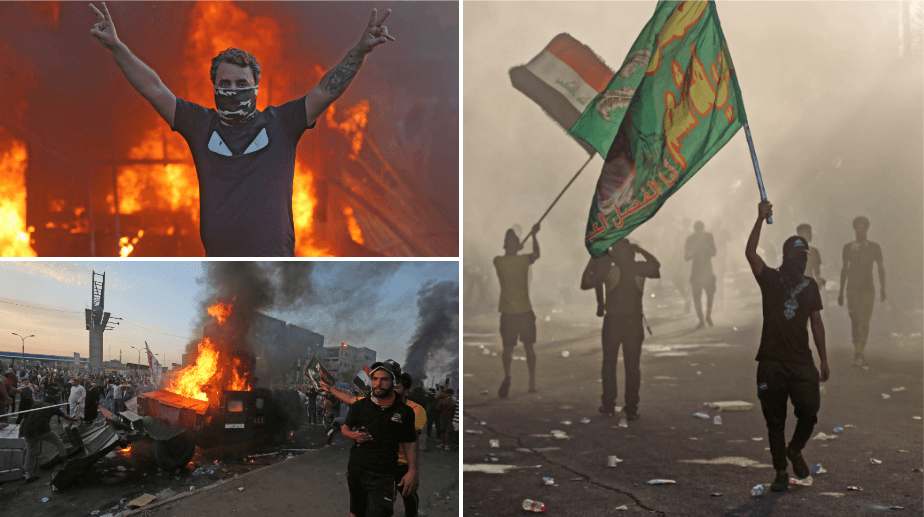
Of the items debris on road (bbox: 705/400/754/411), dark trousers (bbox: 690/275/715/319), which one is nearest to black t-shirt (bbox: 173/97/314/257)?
debris on road (bbox: 705/400/754/411)

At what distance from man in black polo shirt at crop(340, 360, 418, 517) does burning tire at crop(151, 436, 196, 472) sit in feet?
4.81

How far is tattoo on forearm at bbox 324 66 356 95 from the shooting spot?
13.6 ft

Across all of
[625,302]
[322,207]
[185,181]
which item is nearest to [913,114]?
[625,302]

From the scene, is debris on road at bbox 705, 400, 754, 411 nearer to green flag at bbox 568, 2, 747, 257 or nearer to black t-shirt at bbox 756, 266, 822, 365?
black t-shirt at bbox 756, 266, 822, 365

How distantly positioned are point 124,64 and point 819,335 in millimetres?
5213

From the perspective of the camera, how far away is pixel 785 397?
4.48 meters

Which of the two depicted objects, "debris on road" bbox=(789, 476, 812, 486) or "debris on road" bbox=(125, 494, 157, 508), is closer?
"debris on road" bbox=(125, 494, 157, 508)

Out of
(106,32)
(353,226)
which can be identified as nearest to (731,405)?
(353,226)

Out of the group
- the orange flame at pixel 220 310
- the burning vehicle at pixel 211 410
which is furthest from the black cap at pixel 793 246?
the orange flame at pixel 220 310

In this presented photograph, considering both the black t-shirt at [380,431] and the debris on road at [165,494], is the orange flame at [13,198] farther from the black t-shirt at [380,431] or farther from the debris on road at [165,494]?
the black t-shirt at [380,431]

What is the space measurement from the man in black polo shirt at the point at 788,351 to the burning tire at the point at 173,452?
4127mm

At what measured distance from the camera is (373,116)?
18.1ft

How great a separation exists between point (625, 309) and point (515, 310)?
5.08 feet

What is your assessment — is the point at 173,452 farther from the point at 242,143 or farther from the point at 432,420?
the point at 242,143
